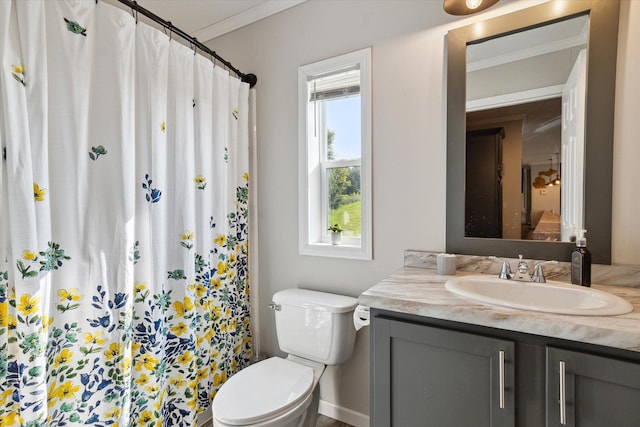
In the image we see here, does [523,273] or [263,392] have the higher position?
[523,273]

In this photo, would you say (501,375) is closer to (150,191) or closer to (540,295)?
(540,295)

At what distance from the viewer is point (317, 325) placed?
1527 mm

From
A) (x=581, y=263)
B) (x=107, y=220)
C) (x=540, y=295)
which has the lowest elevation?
(x=540, y=295)

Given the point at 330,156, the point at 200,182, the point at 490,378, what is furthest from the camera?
the point at 330,156

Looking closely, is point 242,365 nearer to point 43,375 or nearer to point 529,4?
point 43,375

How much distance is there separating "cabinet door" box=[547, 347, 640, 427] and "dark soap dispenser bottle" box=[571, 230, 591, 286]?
0.44 meters

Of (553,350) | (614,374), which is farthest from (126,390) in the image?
(614,374)

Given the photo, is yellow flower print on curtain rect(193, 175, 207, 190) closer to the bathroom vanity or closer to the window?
the window

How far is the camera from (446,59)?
1.39 m

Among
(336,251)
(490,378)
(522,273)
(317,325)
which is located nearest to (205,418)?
(317,325)

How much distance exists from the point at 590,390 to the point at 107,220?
5.39ft

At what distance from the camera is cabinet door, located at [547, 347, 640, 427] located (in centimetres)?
72

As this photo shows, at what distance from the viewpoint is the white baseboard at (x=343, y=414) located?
1.63 meters

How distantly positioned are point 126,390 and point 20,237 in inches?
27.6
